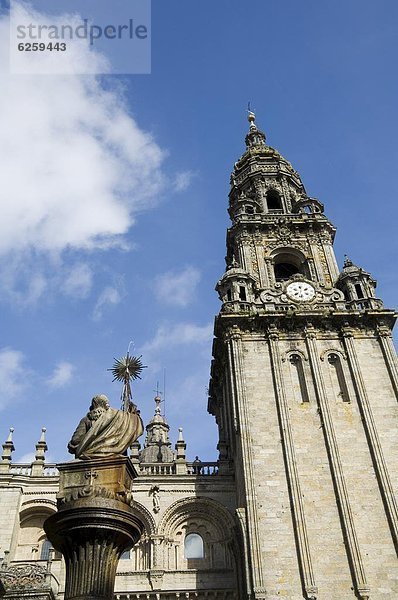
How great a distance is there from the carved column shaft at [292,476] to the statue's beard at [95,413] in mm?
16004

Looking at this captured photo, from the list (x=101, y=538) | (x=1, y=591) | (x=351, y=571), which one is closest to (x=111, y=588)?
(x=101, y=538)

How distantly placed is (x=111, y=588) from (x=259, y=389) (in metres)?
20.2

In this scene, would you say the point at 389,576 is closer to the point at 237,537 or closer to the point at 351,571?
the point at 351,571

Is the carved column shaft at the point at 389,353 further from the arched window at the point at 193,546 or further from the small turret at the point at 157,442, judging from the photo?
the small turret at the point at 157,442

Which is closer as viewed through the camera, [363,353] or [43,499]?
[43,499]

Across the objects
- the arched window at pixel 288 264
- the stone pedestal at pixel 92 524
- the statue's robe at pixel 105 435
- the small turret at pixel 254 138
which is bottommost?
the stone pedestal at pixel 92 524

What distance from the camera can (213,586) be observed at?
26.0m

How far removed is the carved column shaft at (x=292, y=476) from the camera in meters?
23.1

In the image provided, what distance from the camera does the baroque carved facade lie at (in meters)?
23.7

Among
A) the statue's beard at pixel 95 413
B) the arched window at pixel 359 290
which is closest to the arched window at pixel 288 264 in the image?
the arched window at pixel 359 290

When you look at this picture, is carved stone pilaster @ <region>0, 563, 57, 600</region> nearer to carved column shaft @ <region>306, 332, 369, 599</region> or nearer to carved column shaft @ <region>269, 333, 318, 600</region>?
carved column shaft @ <region>269, 333, 318, 600</region>

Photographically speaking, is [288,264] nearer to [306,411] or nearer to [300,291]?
[300,291]

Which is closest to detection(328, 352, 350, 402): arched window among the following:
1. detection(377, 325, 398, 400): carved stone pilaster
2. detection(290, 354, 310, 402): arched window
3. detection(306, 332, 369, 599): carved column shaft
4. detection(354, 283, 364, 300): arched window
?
detection(306, 332, 369, 599): carved column shaft

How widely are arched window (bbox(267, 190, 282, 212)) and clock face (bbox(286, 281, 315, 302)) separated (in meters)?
9.95
